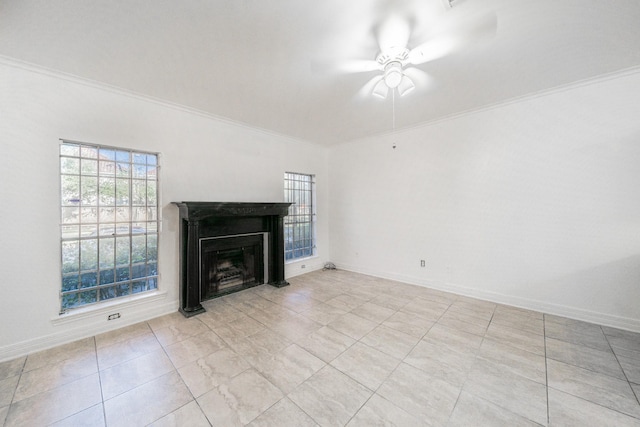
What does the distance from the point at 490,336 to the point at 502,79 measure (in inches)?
114

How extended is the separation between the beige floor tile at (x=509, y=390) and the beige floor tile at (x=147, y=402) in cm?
223

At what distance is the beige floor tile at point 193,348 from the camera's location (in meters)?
2.24

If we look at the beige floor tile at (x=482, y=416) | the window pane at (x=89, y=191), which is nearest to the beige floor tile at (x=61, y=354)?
the window pane at (x=89, y=191)

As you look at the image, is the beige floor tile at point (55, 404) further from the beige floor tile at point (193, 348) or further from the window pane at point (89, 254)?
the window pane at point (89, 254)

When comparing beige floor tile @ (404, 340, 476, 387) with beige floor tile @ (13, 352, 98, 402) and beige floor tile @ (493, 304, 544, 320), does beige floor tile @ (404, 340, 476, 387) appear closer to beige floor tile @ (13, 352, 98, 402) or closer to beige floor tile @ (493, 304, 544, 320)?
beige floor tile @ (493, 304, 544, 320)

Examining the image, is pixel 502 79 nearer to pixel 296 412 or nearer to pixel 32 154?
pixel 296 412

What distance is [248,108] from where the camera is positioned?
338 centimetres

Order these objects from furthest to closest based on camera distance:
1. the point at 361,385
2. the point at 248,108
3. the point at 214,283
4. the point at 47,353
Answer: the point at 214,283
the point at 248,108
the point at 47,353
the point at 361,385

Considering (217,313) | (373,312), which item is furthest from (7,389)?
(373,312)

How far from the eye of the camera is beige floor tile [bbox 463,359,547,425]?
1.64m

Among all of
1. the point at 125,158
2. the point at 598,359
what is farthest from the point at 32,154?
the point at 598,359

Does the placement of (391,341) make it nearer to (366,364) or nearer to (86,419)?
(366,364)

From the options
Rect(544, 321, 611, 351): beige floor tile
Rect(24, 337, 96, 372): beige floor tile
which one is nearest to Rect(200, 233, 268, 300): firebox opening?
Rect(24, 337, 96, 372): beige floor tile

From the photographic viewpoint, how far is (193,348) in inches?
94.3
